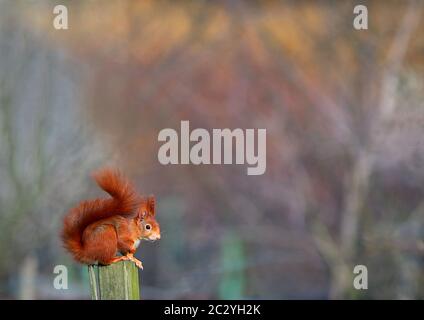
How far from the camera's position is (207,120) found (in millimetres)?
4172

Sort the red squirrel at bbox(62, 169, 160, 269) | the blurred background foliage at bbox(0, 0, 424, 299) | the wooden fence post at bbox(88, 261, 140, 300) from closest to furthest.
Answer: the wooden fence post at bbox(88, 261, 140, 300)
the red squirrel at bbox(62, 169, 160, 269)
the blurred background foliage at bbox(0, 0, 424, 299)

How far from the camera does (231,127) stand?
418cm

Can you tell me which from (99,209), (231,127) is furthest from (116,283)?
(231,127)

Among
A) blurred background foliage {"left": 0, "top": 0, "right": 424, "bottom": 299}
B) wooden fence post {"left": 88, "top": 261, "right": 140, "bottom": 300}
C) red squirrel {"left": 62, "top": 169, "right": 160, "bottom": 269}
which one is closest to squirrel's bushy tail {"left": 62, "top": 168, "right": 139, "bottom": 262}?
red squirrel {"left": 62, "top": 169, "right": 160, "bottom": 269}

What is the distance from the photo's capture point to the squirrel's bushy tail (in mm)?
2646

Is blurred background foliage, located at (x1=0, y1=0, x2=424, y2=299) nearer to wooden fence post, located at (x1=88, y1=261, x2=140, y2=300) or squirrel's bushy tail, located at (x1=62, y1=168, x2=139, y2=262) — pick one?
squirrel's bushy tail, located at (x1=62, y1=168, x2=139, y2=262)

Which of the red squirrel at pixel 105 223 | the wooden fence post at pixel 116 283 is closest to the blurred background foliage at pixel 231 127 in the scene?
the red squirrel at pixel 105 223

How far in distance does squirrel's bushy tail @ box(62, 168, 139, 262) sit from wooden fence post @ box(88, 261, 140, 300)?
233 millimetres

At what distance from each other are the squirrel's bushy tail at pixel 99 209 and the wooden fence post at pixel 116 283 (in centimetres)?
23

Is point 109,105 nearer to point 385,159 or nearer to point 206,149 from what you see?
point 206,149

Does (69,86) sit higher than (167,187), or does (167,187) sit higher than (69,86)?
(69,86)

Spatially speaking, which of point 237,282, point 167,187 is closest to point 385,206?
point 237,282

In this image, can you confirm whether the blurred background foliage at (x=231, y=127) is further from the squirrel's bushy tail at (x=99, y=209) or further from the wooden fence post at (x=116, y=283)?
the wooden fence post at (x=116, y=283)
